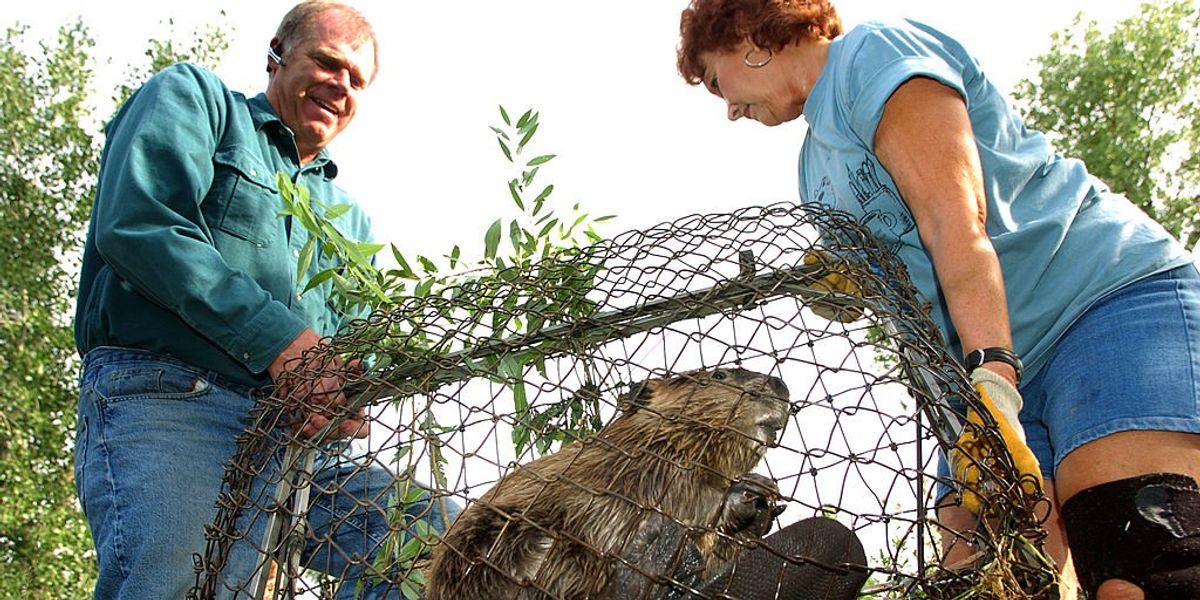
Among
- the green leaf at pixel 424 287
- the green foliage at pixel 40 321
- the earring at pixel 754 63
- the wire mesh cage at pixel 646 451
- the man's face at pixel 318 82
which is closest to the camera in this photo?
the wire mesh cage at pixel 646 451

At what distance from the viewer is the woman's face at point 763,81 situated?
2.06m

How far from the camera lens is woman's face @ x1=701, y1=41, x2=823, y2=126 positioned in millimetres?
2057

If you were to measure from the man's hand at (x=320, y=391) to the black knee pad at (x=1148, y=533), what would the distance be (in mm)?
1140

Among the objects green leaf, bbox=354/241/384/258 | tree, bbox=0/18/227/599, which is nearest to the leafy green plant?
green leaf, bbox=354/241/384/258

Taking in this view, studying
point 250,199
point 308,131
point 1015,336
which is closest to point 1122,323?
point 1015,336

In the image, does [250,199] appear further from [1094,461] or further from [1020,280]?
[1094,461]

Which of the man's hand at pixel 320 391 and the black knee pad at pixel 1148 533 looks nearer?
the black knee pad at pixel 1148 533

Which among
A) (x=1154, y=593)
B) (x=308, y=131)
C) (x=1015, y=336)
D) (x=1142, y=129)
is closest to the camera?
(x=1154, y=593)

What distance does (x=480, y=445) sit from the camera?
4.99 feet

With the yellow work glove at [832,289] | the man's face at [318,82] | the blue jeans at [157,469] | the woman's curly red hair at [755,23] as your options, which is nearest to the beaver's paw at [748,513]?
the yellow work glove at [832,289]

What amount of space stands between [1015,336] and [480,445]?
3.05 feet

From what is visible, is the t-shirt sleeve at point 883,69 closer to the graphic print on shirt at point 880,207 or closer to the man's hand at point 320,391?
the graphic print on shirt at point 880,207

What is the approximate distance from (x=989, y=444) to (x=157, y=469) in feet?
4.89

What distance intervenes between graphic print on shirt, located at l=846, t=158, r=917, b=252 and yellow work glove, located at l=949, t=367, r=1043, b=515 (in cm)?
44
